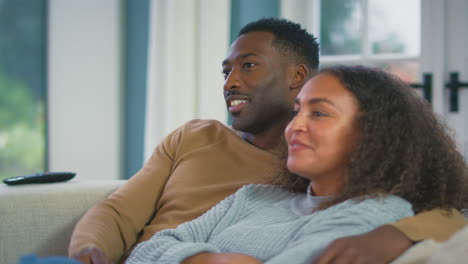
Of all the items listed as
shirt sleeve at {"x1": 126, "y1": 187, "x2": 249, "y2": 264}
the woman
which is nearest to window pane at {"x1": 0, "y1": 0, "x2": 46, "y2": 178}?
shirt sleeve at {"x1": 126, "y1": 187, "x2": 249, "y2": 264}

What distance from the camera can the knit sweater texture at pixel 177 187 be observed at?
138 cm

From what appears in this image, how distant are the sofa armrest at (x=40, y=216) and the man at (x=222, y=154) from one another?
0.44 ft

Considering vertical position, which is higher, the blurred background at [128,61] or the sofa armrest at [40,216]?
the blurred background at [128,61]

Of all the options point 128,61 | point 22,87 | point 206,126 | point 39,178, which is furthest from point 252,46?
point 22,87

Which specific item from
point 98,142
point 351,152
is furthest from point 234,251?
point 98,142

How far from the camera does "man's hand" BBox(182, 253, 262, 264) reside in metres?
0.97

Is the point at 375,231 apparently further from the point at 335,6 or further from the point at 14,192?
the point at 335,6

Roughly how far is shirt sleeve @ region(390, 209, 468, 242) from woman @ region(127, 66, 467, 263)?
3cm

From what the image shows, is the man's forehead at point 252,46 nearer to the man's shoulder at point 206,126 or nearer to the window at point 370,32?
the man's shoulder at point 206,126

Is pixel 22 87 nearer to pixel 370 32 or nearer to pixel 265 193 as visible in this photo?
pixel 370 32

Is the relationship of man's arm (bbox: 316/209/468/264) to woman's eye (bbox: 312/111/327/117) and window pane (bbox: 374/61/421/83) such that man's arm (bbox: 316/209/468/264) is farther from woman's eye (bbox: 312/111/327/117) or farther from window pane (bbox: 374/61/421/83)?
window pane (bbox: 374/61/421/83)

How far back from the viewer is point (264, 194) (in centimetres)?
119

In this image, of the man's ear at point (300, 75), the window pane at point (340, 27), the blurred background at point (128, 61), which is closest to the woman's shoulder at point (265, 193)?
the man's ear at point (300, 75)

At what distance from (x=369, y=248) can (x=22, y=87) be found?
7.52 feet
